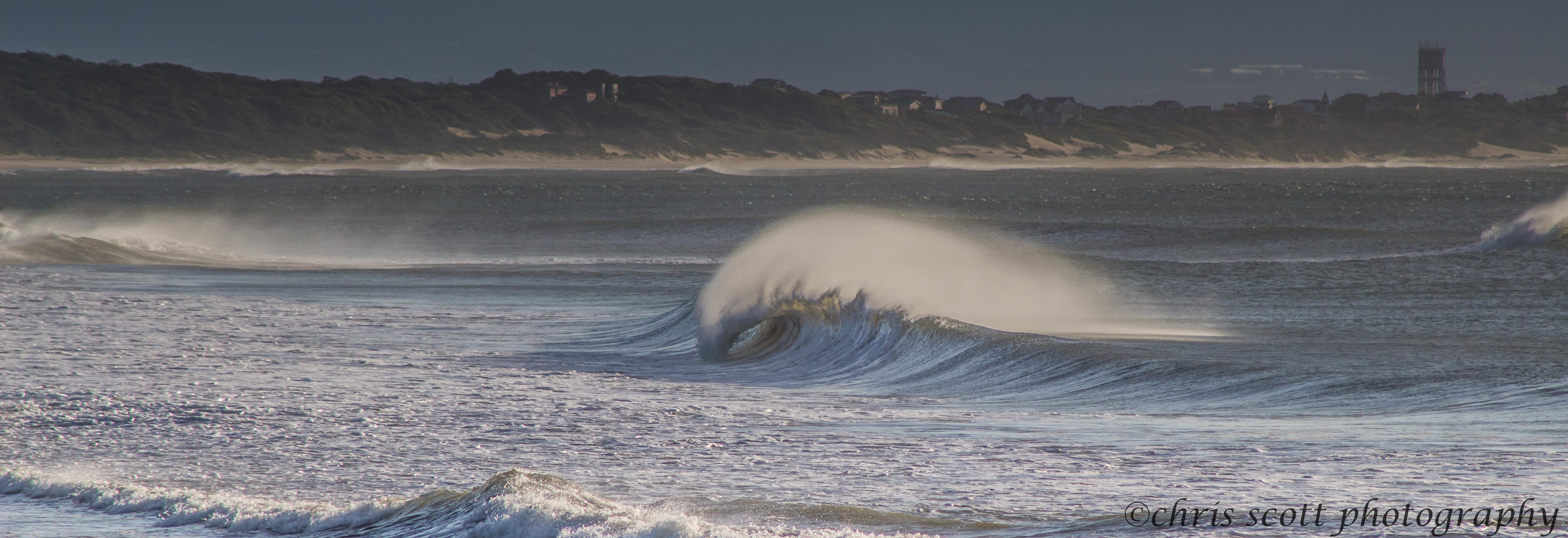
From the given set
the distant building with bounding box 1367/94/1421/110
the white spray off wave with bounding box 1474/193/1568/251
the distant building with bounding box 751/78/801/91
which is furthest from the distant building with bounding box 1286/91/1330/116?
the white spray off wave with bounding box 1474/193/1568/251

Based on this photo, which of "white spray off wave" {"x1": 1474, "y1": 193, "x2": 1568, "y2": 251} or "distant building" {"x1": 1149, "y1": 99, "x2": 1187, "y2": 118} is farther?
"distant building" {"x1": 1149, "y1": 99, "x2": 1187, "y2": 118}

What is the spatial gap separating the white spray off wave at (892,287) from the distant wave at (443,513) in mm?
7146

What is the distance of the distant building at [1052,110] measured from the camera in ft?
573

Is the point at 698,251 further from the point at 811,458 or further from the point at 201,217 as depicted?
the point at 811,458

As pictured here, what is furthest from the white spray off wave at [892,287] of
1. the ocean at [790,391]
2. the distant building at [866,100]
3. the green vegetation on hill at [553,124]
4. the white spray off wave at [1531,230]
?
the distant building at [866,100]

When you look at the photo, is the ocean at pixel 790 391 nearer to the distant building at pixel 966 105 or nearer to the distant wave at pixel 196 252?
the distant wave at pixel 196 252

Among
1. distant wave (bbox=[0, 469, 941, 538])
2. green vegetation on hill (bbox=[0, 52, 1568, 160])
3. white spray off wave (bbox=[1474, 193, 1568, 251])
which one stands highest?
green vegetation on hill (bbox=[0, 52, 1568, 160])

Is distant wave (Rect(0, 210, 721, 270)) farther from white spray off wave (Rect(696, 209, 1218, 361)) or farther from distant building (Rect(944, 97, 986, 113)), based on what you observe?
distant building (Rect(944, 97, 986, 113))

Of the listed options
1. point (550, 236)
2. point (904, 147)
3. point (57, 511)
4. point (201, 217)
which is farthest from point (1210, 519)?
point (904, 147)

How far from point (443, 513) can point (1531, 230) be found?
25.7m

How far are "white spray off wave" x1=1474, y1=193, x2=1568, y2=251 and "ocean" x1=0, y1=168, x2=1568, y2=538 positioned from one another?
0.38 feet

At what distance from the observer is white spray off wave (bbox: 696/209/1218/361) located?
14969mm

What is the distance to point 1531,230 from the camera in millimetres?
26156

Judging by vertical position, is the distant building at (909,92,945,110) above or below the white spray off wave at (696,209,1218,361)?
above
